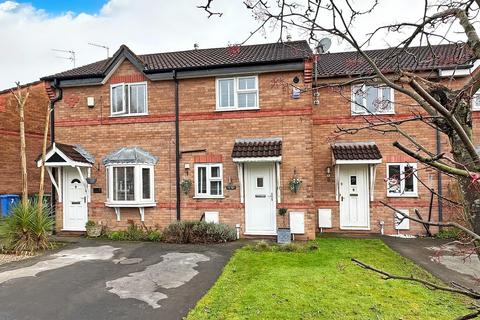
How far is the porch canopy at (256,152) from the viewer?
32.5ft

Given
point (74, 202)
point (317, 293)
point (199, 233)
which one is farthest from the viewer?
point (74, 202)

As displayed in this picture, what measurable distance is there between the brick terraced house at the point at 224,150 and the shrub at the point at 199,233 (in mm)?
629

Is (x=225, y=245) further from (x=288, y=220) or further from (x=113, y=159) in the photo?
(x=113, y=159)

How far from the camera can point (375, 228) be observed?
443 inches

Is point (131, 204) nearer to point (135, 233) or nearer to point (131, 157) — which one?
point (135, 233)

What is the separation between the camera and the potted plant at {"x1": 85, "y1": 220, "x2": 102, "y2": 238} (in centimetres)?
1114

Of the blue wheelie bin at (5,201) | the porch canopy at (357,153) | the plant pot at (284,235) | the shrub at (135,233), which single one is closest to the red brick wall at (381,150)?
the porch canopy at (357,153)

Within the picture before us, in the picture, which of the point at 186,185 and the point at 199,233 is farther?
the point at 186,185

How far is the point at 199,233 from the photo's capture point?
994 cm

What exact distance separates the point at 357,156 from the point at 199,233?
553cm

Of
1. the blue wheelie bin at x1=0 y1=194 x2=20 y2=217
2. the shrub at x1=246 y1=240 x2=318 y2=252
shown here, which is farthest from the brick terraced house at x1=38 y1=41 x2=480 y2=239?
the blue wheelie bin at x1=0 y1=194 x2=20 y2=217

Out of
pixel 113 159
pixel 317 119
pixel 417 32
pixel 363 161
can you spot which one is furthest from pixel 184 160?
pixel 417 32

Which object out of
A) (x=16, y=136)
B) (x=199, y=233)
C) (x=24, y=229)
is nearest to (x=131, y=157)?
(x=199, y=233)

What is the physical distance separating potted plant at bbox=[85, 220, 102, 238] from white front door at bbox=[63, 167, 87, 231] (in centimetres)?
57
